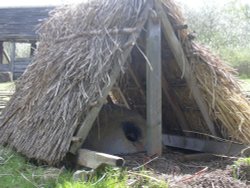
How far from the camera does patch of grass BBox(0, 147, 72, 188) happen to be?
505 cm

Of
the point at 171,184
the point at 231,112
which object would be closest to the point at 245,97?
the point at 231,112

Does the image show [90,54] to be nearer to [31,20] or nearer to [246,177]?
[246,177]

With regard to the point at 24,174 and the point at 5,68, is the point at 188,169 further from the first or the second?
the point at 5,68

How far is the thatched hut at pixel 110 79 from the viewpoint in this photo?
5602 mm

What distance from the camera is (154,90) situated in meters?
6.06

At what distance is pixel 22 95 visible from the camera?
7.26m

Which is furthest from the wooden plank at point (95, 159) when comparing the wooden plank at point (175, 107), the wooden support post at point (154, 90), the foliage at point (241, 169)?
the wooden plank at point (175, 107)

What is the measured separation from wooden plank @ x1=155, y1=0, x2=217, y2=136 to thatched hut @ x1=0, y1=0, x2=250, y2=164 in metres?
0.01

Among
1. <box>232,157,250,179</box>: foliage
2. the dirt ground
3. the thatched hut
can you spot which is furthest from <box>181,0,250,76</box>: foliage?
<box>232,157,250,179</box>: foliage

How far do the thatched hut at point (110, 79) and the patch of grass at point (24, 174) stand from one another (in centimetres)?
15

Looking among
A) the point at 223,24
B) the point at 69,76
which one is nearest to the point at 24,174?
the point at 69,76

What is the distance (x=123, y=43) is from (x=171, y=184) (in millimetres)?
2084

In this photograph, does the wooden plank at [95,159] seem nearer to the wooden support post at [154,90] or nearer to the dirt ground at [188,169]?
the dirt ground at [188,169]

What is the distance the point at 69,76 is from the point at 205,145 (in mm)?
2291
